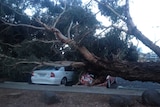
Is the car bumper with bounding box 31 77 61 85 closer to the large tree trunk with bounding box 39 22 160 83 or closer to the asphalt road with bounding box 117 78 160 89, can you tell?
the asphalt road with bounding box 117 78 160 89

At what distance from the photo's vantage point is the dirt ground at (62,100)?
10062mm

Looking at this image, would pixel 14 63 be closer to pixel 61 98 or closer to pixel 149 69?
pixel 61 98

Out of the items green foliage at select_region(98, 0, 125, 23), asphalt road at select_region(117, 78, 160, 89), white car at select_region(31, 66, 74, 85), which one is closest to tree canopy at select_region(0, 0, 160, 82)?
green foliage at select_region(98, 0, 125, 23)

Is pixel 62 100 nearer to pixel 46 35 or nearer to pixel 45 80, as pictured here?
pixel 46 35

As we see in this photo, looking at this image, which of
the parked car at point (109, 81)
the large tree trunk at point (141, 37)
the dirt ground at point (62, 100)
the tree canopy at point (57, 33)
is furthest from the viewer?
the parked car at point (109, 81)

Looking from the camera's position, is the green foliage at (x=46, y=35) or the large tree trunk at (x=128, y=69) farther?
the green foliage at (x=46, y=35)

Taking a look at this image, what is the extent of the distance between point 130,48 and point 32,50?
5605 millimetres

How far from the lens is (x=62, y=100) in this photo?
10609mm

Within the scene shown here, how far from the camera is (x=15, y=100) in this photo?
35.7ft

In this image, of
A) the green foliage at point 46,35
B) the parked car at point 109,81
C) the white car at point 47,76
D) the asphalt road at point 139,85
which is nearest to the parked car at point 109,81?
the parked car at point 109,81

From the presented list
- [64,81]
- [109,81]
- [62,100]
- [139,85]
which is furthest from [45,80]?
[139,85]

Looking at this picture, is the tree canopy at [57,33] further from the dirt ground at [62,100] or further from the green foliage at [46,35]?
the dirt ground at [62,100]

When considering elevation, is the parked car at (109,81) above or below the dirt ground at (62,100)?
above

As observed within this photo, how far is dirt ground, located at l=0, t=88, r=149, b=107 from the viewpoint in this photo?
1006cm
